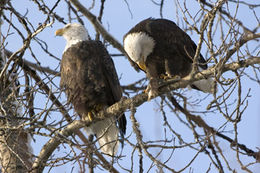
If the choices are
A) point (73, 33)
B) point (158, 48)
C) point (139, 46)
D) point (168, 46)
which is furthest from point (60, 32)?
point (168, 46)

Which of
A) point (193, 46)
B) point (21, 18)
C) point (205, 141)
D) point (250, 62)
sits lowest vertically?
point (205, 141)

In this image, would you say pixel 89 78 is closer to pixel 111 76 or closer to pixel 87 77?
pixel 87 77

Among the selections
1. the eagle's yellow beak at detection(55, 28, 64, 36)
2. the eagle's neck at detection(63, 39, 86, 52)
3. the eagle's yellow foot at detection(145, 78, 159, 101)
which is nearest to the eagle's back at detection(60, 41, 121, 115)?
the eagle's neck at detection(63, 39, 86, 52)

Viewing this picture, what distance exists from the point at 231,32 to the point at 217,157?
1.44 meters

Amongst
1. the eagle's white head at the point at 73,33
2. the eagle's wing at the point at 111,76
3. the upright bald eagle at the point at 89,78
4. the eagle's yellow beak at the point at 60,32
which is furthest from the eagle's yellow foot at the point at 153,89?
the eagle's yellow beak at the point at 60,32

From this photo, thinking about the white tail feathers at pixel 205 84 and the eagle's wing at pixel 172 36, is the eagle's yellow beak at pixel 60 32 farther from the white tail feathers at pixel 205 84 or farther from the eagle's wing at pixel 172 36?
the white tail feathers at pixel 205 84

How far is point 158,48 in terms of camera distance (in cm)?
514

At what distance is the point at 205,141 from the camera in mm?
3834

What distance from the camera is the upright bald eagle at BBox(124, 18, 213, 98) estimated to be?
511 centimetres

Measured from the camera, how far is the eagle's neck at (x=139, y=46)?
5.08m

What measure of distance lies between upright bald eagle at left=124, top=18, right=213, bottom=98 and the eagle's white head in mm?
614

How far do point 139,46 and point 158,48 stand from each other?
241 millimetres

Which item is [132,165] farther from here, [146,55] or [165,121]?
[146,55]

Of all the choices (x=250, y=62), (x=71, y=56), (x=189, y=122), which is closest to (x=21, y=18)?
(x=71, y=56)
